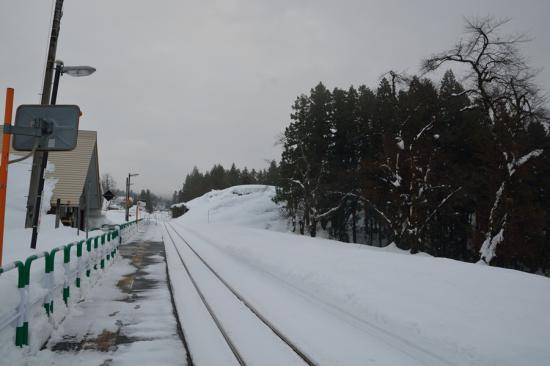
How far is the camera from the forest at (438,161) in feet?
63.6

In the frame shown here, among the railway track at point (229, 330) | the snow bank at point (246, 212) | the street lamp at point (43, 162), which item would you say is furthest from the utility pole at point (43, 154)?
the snow bank at point (246, 212)

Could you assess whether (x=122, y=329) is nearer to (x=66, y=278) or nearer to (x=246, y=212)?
(x=66, y=278)

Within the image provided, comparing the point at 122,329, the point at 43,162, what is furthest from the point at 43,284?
the point at 43,162

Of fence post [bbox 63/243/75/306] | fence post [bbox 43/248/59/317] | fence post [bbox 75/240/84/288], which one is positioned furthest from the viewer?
fence post [bbox 75/240/84/288]

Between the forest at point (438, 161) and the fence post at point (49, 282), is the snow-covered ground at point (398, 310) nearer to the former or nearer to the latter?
the fence post at point (49, 282)

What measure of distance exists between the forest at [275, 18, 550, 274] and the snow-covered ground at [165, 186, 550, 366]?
12129mm

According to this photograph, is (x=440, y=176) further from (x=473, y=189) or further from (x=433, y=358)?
(x=433, y=358)

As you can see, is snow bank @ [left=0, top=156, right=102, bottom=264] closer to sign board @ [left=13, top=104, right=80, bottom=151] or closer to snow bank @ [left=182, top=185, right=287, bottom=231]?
sign board @ [left=13, top=104, right=80, bottom=151]

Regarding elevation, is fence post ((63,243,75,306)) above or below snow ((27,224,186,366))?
above

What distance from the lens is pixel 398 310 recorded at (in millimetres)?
7582

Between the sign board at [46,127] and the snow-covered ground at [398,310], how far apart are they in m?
4.09

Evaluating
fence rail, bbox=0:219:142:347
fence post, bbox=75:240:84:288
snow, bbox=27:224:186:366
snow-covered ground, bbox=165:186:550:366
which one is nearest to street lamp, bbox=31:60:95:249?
fence rail, bbox=0:219:142:347

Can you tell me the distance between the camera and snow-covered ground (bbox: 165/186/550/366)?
5699 mm

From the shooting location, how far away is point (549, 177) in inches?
1287
